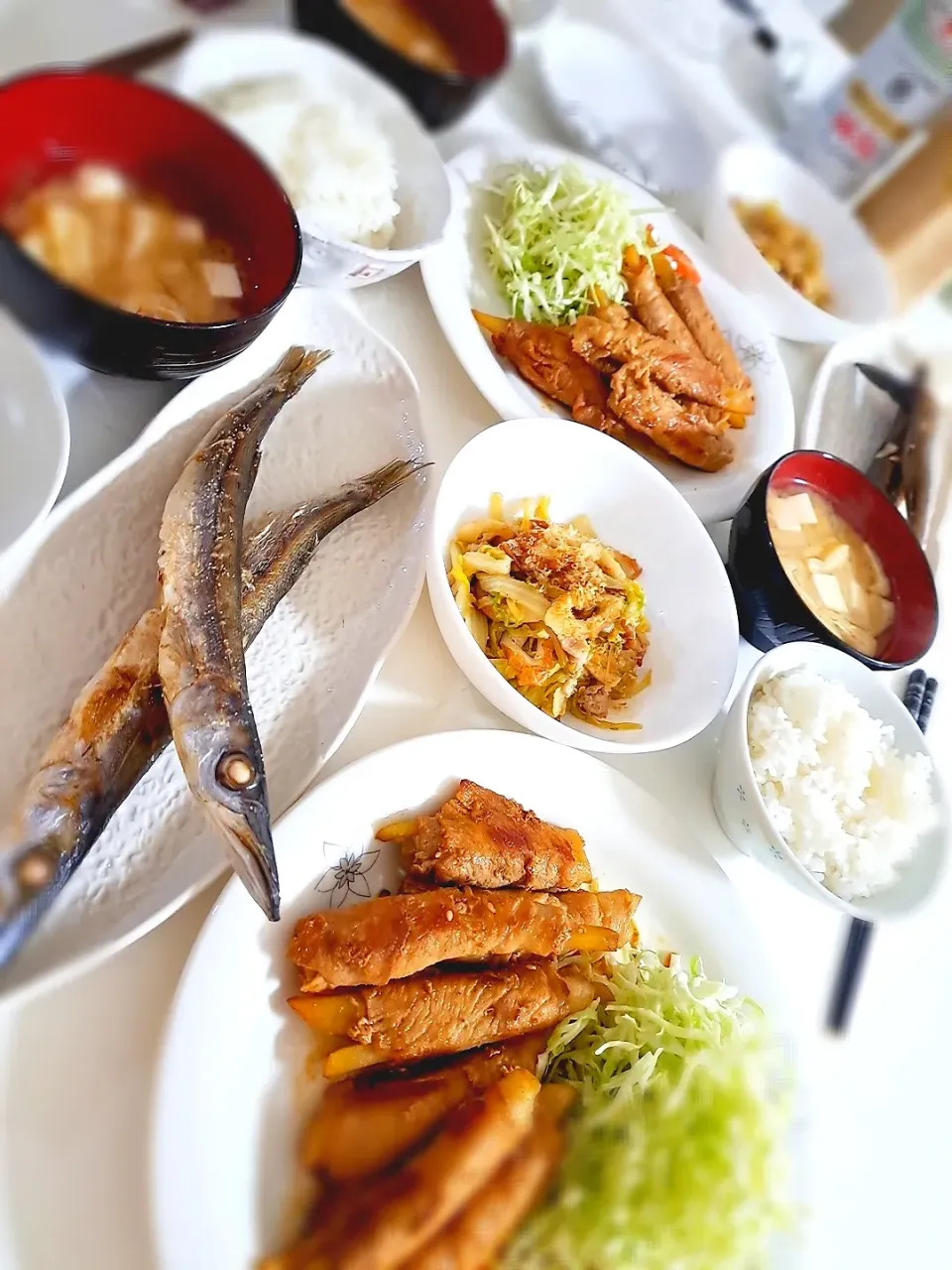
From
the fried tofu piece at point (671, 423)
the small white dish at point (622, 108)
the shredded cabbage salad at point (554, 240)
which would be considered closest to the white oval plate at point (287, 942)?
the fried tofu piece at point (671, 423)

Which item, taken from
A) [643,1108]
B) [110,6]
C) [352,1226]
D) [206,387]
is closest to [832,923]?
[643,1108]

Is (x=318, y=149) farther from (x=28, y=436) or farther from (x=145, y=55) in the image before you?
(x=28, y=436)

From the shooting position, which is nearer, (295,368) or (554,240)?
(295,368)

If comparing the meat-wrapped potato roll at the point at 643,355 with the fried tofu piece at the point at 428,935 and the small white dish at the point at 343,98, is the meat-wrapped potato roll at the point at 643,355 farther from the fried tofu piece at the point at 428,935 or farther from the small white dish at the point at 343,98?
the fried tofu piece at the point at 428,935

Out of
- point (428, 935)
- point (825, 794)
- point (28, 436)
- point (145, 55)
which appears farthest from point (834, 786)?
point (145, 55)

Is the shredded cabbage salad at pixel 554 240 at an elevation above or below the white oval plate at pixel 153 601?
above

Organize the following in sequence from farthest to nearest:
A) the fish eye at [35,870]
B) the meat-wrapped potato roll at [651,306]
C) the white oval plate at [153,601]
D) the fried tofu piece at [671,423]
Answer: the meat-wrapped potato roll at [651,306], the fried tofu piece at [671,423], the white oval plate at [153,601], the fish eye at [35,870]

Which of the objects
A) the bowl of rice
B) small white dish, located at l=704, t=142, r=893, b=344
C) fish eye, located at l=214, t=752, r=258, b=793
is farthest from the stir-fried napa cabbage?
small white dish, located at l=704, t=142, r=893, b=344
